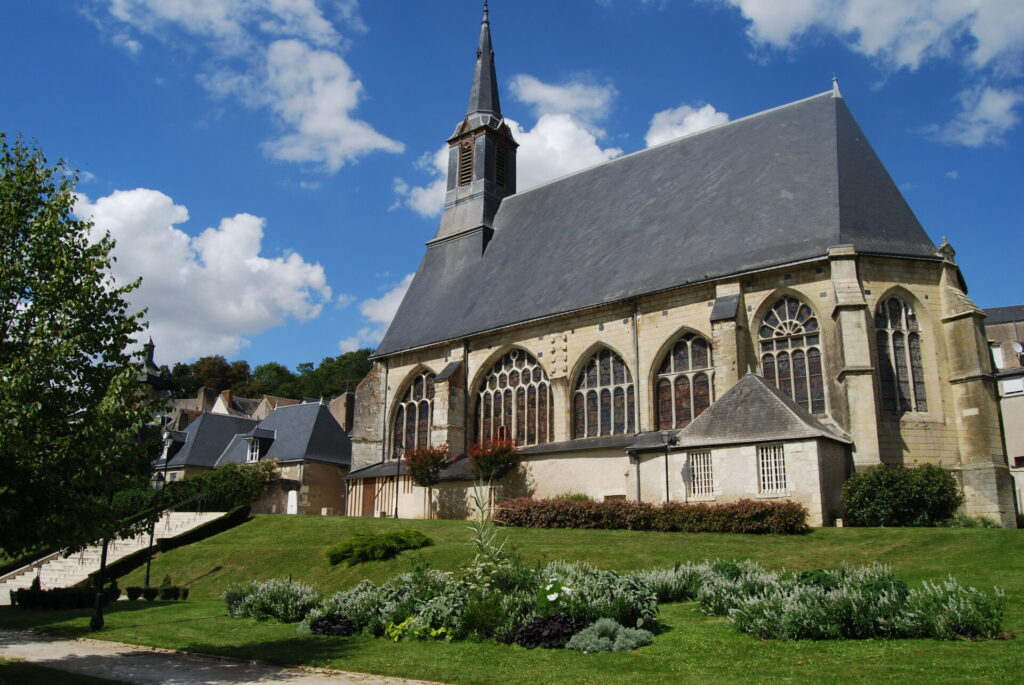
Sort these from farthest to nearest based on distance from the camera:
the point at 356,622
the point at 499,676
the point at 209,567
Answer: the point at 209,567, the point at 356,622, the point at 499,676

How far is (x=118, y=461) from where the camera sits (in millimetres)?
9523

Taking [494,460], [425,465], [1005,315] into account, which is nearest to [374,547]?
→ [494,460]

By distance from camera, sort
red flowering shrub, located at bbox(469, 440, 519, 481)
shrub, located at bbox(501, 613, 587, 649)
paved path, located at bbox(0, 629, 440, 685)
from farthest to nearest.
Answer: red flowering shrub, located at bbox(469, 440, 519, 481) → shrub, located at bbox(501, 613, 587, 649) → paved path, located at bbox(0, 629, 440, 685)

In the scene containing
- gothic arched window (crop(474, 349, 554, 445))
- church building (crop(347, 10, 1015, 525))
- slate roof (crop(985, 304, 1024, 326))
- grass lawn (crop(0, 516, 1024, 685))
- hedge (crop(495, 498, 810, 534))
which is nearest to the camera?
grass lawn (crop(0, 516, 1024, 685))

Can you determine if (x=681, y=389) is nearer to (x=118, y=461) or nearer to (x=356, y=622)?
(x=356, y=622)

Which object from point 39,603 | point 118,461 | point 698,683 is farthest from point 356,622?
→ point 39,603

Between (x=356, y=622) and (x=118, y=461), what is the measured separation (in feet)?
14.1

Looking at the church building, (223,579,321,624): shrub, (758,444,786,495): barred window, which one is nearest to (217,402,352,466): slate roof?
the church building

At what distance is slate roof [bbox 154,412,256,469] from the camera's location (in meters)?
39.9

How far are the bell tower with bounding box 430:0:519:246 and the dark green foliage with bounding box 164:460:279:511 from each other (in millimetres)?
13651

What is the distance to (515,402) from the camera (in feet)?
96.5

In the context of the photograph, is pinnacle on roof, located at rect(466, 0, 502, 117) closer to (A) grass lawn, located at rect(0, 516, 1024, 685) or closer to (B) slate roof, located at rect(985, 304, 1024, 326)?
(A) grass lawn, located at rect(0, 516, 1024, 685)

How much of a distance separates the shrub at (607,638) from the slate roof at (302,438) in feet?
95.5

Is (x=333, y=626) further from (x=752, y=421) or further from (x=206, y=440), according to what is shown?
(x=206, y=440)
